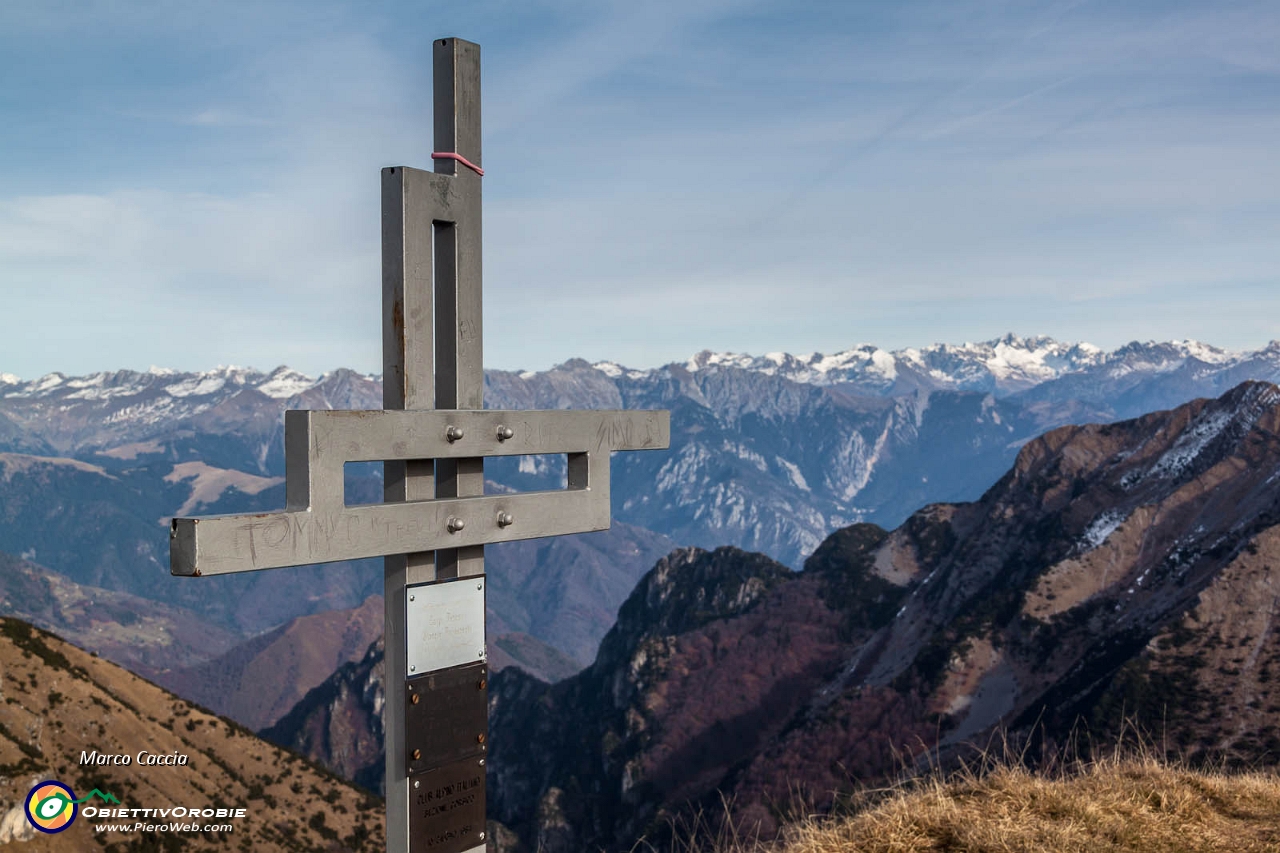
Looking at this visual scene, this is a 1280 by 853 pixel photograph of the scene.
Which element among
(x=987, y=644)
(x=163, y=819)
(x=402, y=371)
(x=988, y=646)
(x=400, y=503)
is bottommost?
(x=988, y=646)

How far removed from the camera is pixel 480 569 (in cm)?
835

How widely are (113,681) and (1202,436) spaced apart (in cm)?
12224

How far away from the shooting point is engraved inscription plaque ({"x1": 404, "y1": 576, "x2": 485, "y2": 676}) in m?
7.75

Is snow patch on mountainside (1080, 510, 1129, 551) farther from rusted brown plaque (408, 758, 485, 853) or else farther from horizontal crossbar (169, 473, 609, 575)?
rusted brown plaque (408, 758, 485, 853)

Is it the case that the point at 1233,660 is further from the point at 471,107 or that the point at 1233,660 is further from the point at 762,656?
the point at 762,656

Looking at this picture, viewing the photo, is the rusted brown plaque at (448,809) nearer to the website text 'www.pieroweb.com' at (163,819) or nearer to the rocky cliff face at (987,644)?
the rocky cliff face at (987,644)

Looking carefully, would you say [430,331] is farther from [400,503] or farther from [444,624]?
[444,624]

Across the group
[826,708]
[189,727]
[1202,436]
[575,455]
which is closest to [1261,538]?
[1202,436]

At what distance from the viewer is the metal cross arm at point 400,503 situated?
6.37 meters

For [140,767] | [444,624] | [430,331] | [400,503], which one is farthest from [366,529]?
[140,767]

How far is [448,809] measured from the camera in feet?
26.4

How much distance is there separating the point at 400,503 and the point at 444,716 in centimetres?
195

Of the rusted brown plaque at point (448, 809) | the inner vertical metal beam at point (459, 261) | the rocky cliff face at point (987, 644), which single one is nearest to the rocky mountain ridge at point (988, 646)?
the rocky cliff face at point (987, 644)

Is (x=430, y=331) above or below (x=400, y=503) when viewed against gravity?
above
